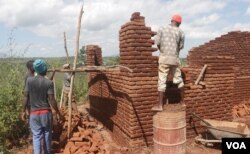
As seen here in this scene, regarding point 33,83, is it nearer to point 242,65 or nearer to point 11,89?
point 11,89

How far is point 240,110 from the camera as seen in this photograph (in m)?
11.1

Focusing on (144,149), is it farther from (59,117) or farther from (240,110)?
(240,110)

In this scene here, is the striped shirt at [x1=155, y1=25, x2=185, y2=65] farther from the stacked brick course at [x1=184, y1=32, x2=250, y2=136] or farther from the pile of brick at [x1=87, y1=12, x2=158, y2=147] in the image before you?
the stacked brick course at [x1=184, y1=32, x2=250, y2=136]

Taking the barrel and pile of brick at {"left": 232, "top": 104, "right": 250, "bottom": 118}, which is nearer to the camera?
the barrel

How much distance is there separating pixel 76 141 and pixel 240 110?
21.7 feet

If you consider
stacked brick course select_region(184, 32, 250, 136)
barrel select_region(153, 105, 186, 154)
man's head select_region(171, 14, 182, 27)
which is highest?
man's head select_region(171, 14, 182, 27)

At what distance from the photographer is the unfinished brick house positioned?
668 cm

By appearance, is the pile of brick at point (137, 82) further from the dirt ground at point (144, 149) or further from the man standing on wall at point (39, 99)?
the man standing on wall at point (39, 99)

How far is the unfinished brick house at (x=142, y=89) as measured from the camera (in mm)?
6680

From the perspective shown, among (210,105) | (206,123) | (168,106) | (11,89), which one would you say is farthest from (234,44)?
(11,89)

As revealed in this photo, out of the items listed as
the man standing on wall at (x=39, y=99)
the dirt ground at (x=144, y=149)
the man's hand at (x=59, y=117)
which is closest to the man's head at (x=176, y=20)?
the man standing on wall at (x=39, y=99)

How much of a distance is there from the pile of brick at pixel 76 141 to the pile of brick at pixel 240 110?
564 cm

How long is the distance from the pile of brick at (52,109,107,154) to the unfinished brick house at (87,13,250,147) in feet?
2.13

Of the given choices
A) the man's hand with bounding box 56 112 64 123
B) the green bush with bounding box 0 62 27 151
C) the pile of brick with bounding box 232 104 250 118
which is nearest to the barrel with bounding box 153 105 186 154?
the man's hand with bounding box 56 112 64 123
